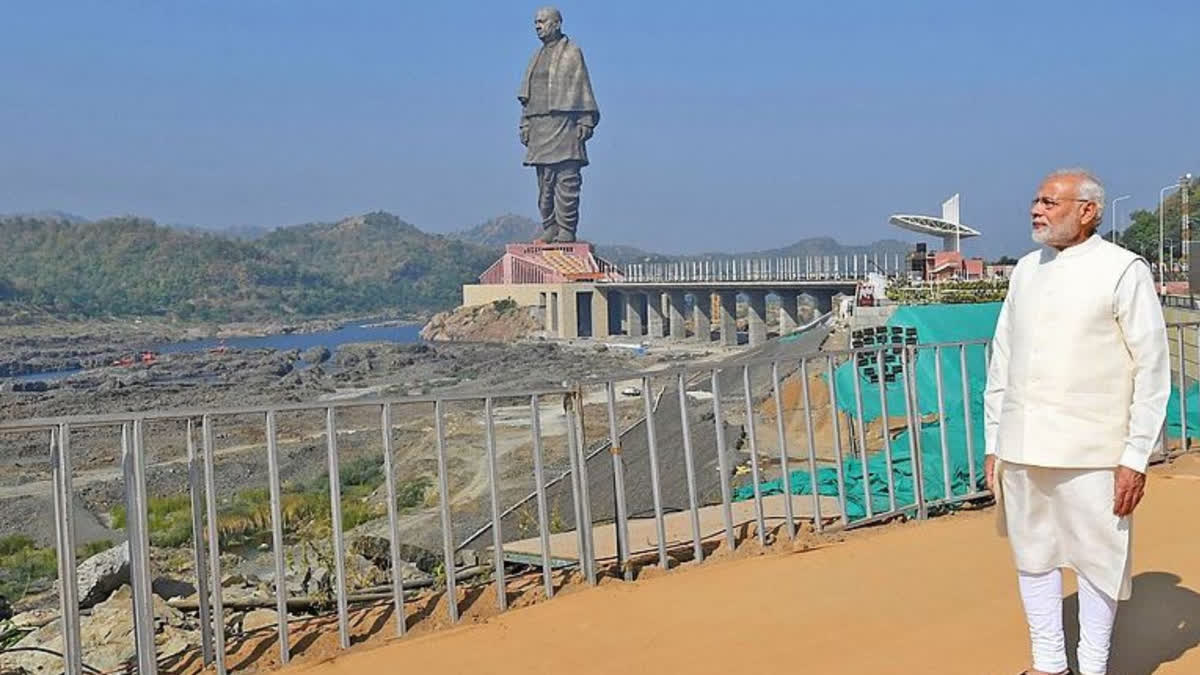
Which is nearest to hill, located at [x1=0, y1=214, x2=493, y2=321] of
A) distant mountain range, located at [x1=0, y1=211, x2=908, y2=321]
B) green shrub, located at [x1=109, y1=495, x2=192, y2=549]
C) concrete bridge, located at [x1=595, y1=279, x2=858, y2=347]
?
distant mountain range, located at [x1=0, y1=211, x2=908, y2=321]

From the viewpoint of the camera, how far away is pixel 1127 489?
287 centimetres

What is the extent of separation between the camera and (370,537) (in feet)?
22.0

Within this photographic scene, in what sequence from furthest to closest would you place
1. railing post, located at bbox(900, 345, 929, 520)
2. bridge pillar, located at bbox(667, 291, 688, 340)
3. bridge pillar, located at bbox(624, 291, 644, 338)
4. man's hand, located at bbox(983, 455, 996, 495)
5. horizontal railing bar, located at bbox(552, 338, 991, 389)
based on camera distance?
bridge pillar, located at bbox(624, 291, 644, 338), bridge pillar, located at bbox(667, 291, 688, 340), railing post, located at bbox(900, 345, 929, 520), horizontal railing bar, located at bbox(552, 338, 991, 389), man's hand, located at bbox(983, 455, 996, 495)

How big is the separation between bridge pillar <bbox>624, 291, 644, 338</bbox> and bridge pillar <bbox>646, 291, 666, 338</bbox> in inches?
31.1

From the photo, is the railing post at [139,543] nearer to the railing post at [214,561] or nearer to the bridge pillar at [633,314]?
the railing post at [214,561]

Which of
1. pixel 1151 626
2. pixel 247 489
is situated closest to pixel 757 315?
pixel 247 489

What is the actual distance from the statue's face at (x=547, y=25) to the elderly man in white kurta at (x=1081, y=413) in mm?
56744

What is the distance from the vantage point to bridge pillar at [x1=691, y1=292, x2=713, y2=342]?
4803cm

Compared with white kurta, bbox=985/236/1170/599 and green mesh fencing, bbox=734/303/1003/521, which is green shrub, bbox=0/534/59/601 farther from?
white kurta, bbox=985/236/1170/599

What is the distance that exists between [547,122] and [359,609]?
53.9 m

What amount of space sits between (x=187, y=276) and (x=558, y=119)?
177ft

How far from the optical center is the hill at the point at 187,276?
89.9 m

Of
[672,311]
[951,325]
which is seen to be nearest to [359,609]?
[951,325]

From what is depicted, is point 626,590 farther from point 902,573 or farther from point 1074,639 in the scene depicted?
point 1074,639
